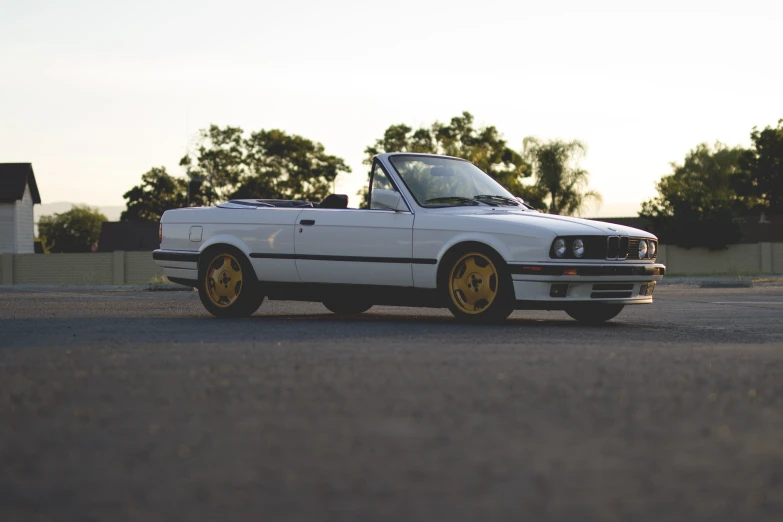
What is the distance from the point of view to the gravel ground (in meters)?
3.36

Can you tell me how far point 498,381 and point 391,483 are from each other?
238 cm

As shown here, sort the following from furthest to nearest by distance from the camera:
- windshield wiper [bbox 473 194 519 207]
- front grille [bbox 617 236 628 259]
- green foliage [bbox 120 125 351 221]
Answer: green foliage [bbox 120 125 351 221] < windshield wiper [bbox 473 194 519 207] < front grille [bbox 617 236 628 259]

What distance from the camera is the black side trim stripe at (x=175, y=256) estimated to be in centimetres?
1226

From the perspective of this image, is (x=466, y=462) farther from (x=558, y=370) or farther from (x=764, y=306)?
(x=764, y=306)

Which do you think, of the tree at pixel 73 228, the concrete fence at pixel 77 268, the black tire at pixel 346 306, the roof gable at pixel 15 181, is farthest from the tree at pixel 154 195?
the black tire at pixel 346 306

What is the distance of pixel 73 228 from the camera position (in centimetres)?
10962

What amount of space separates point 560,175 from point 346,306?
54.5 m

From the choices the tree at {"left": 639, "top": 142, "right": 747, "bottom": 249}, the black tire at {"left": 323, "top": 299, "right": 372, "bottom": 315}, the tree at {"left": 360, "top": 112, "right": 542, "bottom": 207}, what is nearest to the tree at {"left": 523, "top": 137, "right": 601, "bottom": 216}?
the tree at {"left": 360, "top": 112, "right": 542, "bottom": 207}

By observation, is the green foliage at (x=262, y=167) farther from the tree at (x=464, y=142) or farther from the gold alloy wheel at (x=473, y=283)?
the gold alloy wheel at (x=473, y=283)

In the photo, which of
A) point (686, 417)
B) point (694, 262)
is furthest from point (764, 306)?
point (694, 262)

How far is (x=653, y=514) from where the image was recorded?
3.21 meters

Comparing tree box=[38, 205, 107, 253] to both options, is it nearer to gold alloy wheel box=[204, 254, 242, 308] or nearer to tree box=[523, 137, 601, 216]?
tree box=[523, 137, 601, 216]

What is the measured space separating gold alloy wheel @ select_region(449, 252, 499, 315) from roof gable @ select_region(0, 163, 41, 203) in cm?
4327

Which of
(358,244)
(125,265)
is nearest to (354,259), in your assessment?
(358,244)
